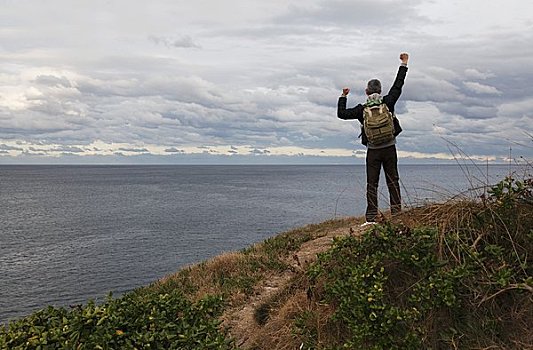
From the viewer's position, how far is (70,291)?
24203 millimetres

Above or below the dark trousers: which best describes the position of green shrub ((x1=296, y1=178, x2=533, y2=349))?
below

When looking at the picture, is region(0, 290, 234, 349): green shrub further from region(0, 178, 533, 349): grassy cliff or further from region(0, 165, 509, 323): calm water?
region(0, 165, 509, 323): calm water

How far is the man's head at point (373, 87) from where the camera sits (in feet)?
27.1

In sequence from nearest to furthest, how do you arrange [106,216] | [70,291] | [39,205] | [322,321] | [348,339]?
[348,339], [322,321], [70,291], [106,216], [39,205]

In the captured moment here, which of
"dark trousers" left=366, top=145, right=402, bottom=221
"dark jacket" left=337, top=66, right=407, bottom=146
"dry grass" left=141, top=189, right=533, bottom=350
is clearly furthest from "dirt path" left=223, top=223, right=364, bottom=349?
"dark jacket" left=337, top=66, right=407, bottom=146

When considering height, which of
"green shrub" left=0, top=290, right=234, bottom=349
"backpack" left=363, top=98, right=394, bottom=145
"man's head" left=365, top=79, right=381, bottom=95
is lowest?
"green shrub" left=0, top=290, right=234, bottom=349

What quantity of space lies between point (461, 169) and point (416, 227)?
57.1 inches

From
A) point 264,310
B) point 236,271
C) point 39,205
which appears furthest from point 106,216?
point 264,310

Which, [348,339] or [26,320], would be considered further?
[348,339]

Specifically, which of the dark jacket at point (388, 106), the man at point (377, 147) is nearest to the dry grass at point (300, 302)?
the man at point (377, 147)

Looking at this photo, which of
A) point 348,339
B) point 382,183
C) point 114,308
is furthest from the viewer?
point 382,183

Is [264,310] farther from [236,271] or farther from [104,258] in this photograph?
[104,258]

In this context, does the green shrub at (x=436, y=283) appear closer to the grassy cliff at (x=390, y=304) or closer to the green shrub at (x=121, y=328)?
the grassy cliff at (x=390, y=304)

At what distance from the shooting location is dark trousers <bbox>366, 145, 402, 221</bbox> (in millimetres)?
8211
